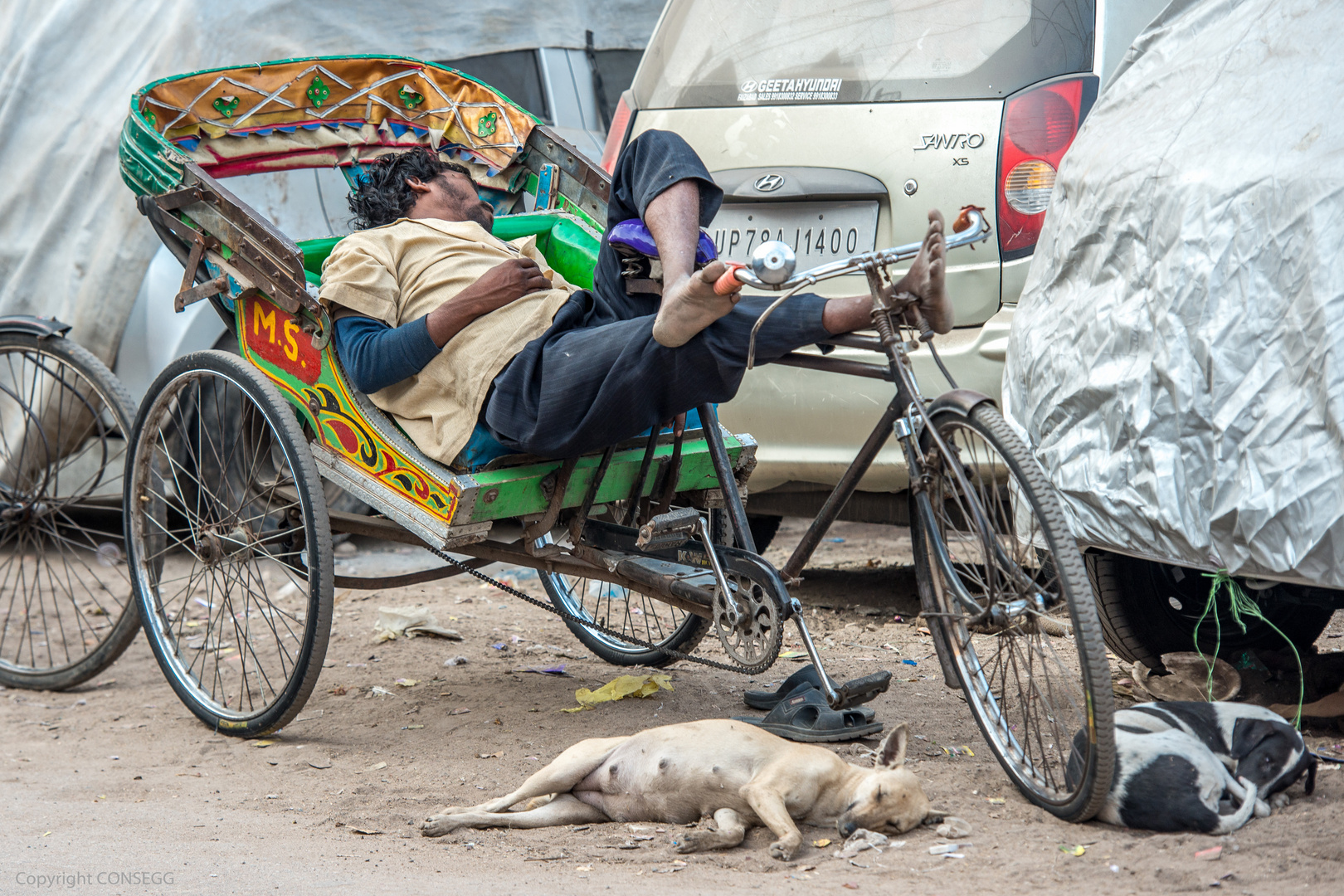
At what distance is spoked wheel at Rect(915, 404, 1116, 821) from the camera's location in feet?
7.86

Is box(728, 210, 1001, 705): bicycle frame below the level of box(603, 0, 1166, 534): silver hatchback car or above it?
below

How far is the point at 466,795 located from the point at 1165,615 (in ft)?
5.77

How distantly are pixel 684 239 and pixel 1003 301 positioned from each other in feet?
3.97

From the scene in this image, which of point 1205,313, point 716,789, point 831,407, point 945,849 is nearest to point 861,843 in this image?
point 945,849

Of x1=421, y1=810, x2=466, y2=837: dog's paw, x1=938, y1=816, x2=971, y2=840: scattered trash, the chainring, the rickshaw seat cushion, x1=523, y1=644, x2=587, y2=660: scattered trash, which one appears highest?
the rickshaw seat cushion

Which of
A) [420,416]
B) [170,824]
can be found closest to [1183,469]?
[420,416]

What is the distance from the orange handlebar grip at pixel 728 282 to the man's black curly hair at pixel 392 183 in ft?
4.87

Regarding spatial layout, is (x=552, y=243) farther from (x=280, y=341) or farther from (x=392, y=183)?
(x=280, y=341)

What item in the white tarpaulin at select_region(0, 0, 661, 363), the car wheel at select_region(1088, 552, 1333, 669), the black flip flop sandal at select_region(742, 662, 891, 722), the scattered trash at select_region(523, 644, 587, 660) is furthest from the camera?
the white tarpaulin at select_region(0, 0, 661, 363)

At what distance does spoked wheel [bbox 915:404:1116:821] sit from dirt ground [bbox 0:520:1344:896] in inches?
4.6

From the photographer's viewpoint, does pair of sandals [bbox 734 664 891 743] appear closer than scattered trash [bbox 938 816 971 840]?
No

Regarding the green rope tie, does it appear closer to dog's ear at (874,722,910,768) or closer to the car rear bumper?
dog's ear at (874,722,910,768)

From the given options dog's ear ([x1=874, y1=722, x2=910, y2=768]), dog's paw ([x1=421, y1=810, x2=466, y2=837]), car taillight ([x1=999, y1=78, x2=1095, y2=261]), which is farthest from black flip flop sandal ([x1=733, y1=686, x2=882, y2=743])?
car taillight ([x1=999, y1=78, x2=1095, y2=261])

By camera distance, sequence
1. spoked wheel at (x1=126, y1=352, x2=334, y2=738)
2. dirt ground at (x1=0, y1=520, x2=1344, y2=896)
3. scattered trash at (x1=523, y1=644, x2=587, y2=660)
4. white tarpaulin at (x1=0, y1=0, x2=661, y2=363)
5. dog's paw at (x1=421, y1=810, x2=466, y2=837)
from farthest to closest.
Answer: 1. white tarpaulin at (x1=0, y1=0, x2=661, y2=363)
2. scattered trash at (x1=523, y1=644, x2=587, y2=660)
3. spoked wheel at (x1=126, y1=352, x2=334, y2=738)
4. dog's paw at (x1=421, y1=810, x2=466, y2=837)
5. dirt ground at (x1=0, y1=520, x2=1344, y2=896)
